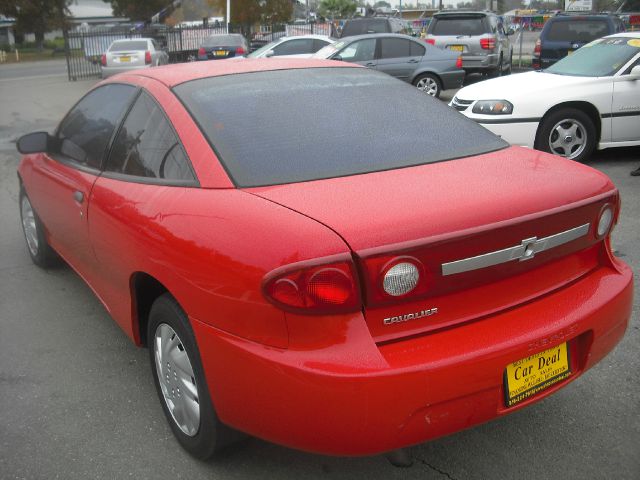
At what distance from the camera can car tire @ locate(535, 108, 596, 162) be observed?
7.85m

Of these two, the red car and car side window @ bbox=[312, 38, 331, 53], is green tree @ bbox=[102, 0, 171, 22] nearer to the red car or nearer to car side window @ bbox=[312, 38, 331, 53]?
car side window @ bbox=[312, 38, 331, 53]

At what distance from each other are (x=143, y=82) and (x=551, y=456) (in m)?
2.49

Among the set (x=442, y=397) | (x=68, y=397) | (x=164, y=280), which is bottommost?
(x=68, y=397)

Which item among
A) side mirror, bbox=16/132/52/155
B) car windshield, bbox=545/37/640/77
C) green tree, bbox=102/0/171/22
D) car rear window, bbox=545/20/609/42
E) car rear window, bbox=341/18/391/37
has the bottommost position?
side mirror, bbox=16/132/52/155

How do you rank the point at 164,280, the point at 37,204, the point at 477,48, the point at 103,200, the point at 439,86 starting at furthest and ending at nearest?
1. the point at 477,48
2. the point at 439,86
3. the point at 37,204
4. the point at 103,200
5. the point at 164,280

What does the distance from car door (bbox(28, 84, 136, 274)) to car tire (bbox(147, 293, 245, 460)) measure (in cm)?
88

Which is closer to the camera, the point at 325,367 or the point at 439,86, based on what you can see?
the point at 325,367

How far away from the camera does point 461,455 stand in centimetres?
276

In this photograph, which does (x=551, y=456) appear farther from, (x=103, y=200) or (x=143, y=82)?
(x=143, y=82)

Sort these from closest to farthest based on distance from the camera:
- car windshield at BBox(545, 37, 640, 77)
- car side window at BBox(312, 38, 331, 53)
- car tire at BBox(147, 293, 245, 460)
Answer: car tire at BBox(147, 293, 245, 460) → car windshield at BBox(545, 37, 640, 77) → car side window at BBox(312, 38, 331, 53)

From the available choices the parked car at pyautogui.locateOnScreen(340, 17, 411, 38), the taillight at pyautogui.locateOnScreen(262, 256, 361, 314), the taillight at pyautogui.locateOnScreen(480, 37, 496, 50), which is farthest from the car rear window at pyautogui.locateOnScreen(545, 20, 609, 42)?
the taillight at pyautogui.locateOnScreen(262, 256, 361, 314)

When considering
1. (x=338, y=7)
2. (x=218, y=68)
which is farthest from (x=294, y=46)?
(x=338, y=7)

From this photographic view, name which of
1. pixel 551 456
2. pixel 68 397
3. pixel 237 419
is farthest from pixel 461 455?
pixel 68 397

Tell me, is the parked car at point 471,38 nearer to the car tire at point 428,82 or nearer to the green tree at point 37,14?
the car tire at point 428,82
